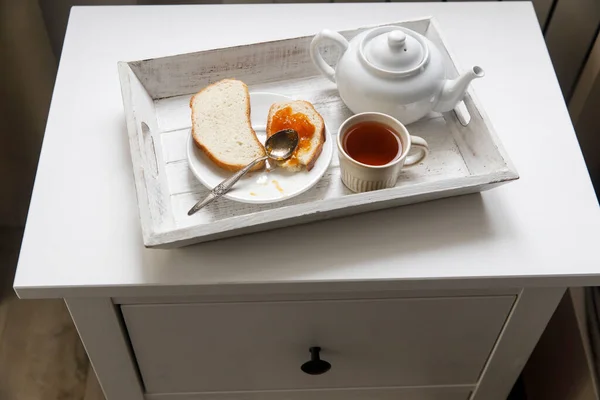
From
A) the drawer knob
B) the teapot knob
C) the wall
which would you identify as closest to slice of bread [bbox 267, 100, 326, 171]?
the teapot knob

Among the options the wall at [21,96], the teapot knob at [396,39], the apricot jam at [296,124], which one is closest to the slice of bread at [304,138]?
the apricot jam at [296,124]

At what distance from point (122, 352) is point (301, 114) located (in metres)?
0.33

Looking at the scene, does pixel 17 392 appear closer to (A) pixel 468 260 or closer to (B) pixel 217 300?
(B) pixel 217 300

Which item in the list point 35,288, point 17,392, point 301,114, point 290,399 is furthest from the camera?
point 17,392

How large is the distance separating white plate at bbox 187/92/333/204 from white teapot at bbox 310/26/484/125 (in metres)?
0.06

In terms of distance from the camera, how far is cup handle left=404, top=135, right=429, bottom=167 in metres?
0.71

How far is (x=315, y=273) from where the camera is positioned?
Result: 66cm

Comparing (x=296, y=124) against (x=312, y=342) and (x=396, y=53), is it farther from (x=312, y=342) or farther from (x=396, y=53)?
(x=312, y=342)

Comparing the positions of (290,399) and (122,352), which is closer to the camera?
(122,352)

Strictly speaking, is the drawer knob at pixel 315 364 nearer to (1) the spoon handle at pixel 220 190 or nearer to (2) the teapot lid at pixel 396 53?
(1) the spoon handle at pixel 220 190

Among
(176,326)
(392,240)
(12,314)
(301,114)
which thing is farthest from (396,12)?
(12,314)

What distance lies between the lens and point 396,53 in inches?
28.1

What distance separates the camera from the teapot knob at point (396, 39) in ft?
2.32

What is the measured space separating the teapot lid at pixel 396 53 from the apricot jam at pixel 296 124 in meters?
0.09
